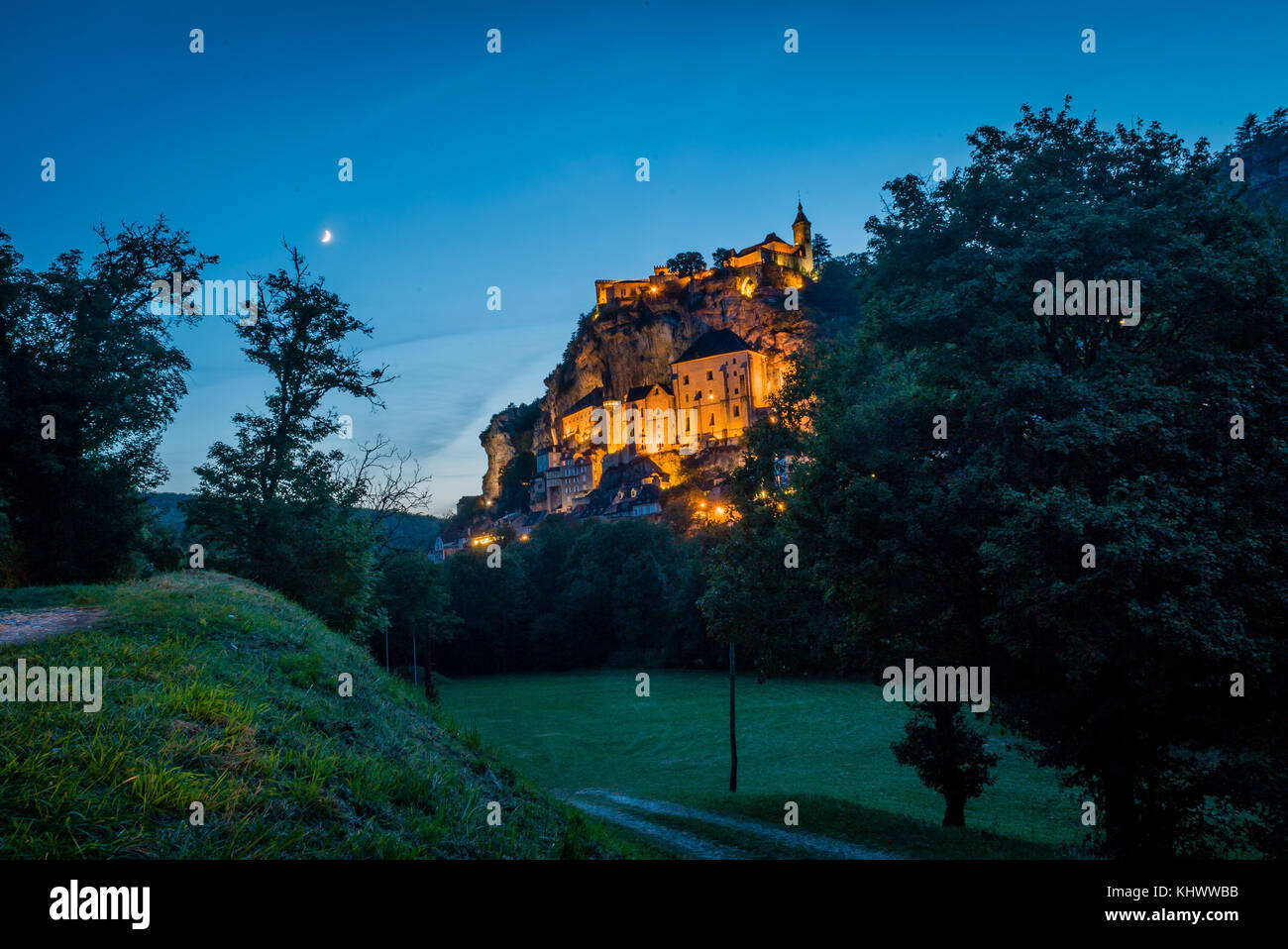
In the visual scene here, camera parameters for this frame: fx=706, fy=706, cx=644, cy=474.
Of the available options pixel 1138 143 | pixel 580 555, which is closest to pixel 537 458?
pixel 580 555

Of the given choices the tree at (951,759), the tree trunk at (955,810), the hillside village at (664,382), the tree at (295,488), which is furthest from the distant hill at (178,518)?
the hillside village at (664,382)

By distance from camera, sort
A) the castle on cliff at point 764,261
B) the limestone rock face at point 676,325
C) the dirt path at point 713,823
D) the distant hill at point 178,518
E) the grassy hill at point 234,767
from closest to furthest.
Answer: the grassy hill at point 234,767
the dirt path at point 713,823
the distant hill at point 178,518
the limestone rock face at point 676,325
the castle on cliff at point 764,261

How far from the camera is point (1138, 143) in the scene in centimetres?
1691

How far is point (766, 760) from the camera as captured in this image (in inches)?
1634

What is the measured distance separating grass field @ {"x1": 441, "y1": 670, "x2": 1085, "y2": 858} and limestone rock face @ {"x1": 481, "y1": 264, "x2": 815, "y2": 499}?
98.9 meters

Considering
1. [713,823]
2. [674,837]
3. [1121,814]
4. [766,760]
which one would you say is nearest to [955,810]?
[713,823]

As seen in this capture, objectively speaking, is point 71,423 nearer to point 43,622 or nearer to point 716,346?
point 43,622

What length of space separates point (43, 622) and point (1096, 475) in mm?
18058

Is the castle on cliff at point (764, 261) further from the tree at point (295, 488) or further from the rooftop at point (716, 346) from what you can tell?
the tree at point (295, 488)

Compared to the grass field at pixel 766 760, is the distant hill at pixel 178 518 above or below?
above

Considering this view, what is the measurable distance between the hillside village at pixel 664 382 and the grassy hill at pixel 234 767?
4571 inches

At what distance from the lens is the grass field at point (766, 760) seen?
67.6ft
